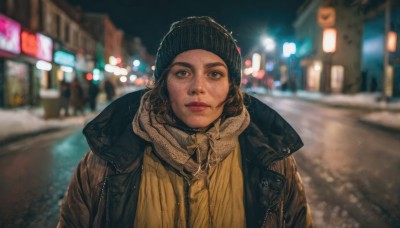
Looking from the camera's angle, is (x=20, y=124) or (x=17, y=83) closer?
(x=20, y=124)

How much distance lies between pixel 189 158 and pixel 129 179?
33cm

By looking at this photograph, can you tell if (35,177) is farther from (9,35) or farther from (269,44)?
(269,44)

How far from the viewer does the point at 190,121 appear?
1.90 metres

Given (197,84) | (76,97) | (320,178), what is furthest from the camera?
(76,97)

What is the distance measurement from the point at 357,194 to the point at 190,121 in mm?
4493

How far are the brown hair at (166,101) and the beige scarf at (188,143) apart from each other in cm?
5

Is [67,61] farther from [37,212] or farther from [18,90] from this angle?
[37,212]

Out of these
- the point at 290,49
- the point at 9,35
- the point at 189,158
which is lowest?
the point at 189,158

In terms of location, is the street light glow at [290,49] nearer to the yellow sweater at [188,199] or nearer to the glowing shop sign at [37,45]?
the glowing shop sign at [37,45]

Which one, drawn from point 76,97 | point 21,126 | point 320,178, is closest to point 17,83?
point 76,97

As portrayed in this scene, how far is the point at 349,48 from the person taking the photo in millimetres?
37219

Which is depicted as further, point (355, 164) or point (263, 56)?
point (263, 56)

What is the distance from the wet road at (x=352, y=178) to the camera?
452cm

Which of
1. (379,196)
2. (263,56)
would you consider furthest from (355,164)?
(263,56)
